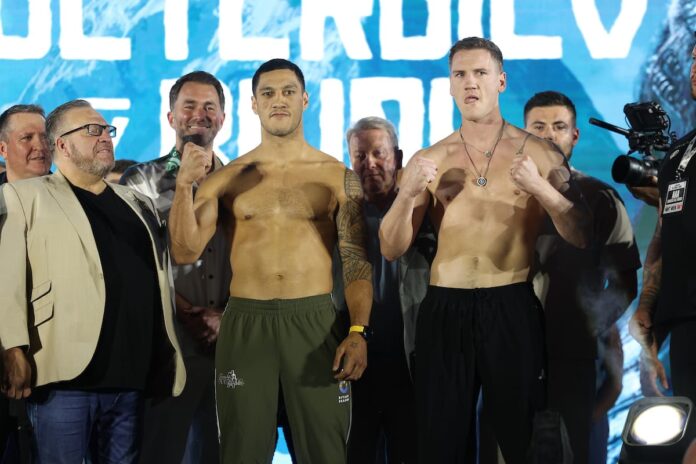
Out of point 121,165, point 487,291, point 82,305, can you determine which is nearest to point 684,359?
point 487,291

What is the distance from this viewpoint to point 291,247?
11.5 feet

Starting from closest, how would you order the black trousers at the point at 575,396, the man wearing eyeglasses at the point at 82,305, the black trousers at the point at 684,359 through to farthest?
the black trousers at the point at 684,359 → the man wearing eyeglasses at the point at 82,305 → the black trousers at the point at 575,396

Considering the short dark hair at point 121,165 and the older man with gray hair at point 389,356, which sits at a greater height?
the short dark hair at point 121,165

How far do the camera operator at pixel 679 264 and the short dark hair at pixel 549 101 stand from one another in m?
1.06

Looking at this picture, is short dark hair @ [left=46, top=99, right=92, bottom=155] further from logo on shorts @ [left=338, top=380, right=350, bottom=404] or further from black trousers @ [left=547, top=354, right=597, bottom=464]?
black trousers @ [left=547, top=354, right=597, bottom=464]

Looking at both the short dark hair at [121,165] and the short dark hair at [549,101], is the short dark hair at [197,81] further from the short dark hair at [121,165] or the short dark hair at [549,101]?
the short dark hair at [549,101]

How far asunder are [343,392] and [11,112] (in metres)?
1.94

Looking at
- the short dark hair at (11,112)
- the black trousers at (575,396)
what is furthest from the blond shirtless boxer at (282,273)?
the black trousers at (575,396)

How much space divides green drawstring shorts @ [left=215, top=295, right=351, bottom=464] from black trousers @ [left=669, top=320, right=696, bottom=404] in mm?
1144

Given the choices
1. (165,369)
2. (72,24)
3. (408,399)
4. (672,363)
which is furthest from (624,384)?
(72,24)

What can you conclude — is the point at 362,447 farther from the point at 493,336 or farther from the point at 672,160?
the point at 672,160

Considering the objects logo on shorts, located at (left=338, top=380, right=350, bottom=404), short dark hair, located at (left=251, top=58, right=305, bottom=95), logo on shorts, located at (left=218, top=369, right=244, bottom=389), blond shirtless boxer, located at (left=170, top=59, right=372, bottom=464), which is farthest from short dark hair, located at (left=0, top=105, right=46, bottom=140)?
logo on shorts, located at (left=338, top=380, right=350, bottom=404)

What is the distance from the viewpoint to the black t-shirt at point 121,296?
330 cm

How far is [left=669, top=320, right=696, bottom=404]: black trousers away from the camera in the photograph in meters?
2.79
